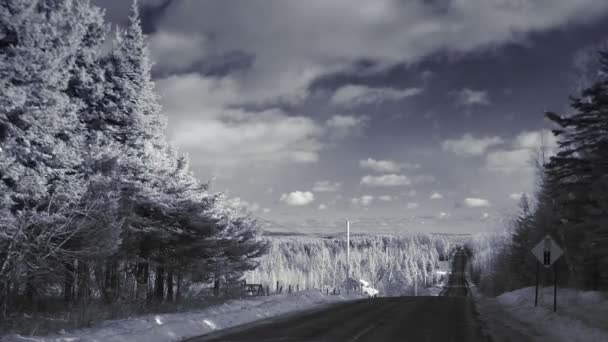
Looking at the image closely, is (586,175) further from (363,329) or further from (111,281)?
(111,281)

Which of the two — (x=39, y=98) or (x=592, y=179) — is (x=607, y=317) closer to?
(x=592, y=179)

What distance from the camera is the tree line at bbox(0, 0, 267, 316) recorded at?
14750mm

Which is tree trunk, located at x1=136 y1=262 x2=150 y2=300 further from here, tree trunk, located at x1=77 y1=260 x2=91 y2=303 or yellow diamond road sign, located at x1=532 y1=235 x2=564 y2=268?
yellow diamond road sign, located at x1=532 y1=235 x2=564 y2=268

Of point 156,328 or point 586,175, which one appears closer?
point 156,328

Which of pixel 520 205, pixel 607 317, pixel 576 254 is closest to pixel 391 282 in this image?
pixel 520 205

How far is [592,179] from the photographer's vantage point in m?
26.7

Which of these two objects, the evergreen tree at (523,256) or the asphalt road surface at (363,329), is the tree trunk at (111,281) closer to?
the asphalt road surface at (363,329)

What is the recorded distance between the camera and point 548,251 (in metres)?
21.5

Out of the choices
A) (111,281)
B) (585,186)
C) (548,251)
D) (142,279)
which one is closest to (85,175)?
(111,281)

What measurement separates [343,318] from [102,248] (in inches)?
359

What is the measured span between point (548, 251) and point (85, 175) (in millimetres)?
18624

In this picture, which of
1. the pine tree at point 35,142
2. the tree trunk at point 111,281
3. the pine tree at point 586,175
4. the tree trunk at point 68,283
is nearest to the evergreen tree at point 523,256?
the pine tree at point 586,175

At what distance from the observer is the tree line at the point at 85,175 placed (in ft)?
48.4

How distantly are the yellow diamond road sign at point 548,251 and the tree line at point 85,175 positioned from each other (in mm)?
14523
